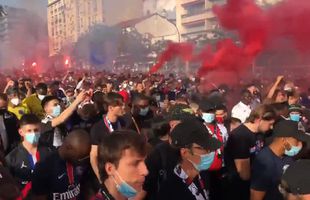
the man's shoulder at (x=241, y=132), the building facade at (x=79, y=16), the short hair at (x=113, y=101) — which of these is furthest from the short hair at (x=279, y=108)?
the building facade at (x=79, y=16)

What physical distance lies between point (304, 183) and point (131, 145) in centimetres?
101

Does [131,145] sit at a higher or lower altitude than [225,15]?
lower

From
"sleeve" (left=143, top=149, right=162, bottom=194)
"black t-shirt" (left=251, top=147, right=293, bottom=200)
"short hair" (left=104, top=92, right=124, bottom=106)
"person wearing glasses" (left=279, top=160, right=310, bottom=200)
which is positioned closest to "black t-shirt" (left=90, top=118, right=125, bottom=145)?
"short hair" (left=104, top=92, right=124, bottom=106)

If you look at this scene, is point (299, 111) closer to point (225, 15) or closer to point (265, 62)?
point (225, 15)

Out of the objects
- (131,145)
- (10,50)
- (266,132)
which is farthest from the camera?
(10,50)

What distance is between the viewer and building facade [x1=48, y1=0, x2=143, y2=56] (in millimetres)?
59531

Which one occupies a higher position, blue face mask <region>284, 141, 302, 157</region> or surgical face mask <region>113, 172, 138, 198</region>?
surgical face mask <region>113, 172, 138, 198</region>

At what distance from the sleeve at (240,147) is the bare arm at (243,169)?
6cm

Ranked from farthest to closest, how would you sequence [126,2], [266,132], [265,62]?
1. [126,2]
2. [265,62]
3. [266,132]

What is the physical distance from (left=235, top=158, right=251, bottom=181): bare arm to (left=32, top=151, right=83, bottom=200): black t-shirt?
1811mm

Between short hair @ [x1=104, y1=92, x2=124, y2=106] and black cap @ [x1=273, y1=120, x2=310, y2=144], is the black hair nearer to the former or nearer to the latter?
short hair @ [x1=104, y1=92, x2=124, y2=106]

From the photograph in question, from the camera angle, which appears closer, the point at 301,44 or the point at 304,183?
the point at 304,183

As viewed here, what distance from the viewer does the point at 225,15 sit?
2094 centimetres

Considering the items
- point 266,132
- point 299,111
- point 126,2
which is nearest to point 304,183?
point 266,132
